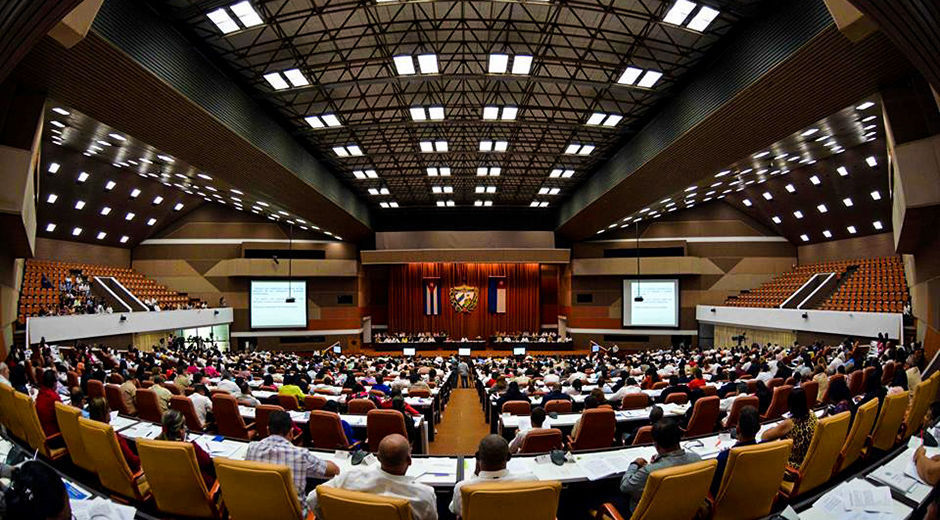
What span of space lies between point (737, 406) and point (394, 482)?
20.9 feet

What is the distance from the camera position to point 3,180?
962 centimetres

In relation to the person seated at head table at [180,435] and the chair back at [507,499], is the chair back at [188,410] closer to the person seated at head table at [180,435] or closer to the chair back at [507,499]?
the person seated at head table at [180,435]

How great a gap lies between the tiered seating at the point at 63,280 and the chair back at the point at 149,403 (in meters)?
11.9

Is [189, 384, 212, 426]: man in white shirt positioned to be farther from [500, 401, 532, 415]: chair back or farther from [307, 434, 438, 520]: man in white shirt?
→ [307, 434, 438, 520]: man in white shirt

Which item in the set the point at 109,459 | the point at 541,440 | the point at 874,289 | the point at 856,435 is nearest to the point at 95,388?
the point at 109,459

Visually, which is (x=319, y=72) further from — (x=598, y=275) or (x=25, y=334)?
(x=598, y=275)

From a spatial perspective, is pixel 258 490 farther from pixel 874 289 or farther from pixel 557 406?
pixel 874 289

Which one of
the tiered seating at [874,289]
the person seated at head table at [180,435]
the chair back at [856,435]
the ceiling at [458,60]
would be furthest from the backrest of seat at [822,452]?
the tiered seating at [874,289]

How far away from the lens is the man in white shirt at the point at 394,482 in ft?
10.8

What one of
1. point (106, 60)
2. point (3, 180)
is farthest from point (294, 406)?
point (3, 180)

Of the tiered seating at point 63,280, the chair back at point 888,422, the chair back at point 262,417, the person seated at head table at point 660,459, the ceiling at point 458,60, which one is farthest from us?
the tiered seating at point 63,280

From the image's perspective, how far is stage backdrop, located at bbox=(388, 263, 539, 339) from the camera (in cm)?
3403

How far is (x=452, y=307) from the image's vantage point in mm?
34219

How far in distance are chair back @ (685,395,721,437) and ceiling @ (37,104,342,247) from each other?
544 inches
